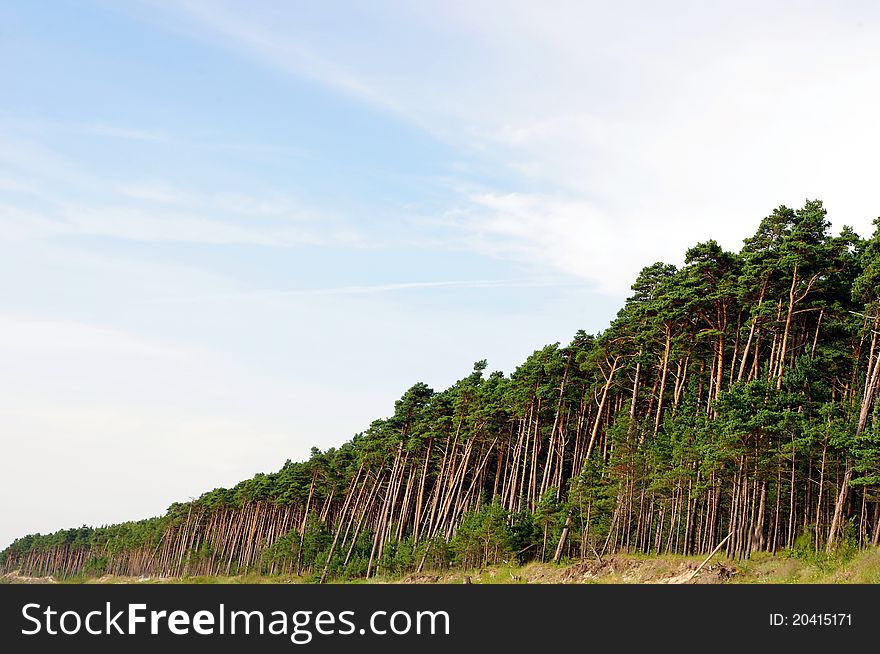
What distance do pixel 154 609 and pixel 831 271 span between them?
1548 inches

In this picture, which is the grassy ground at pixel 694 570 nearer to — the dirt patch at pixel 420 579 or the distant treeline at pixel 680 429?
the distant treeline at pixel 680 429

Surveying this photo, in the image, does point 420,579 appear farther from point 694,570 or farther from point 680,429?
point 694,570

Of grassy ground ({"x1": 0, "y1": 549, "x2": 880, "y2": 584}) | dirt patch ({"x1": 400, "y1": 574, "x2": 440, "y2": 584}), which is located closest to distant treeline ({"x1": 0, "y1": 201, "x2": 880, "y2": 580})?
grassy ground ({"x1": 0, "y1": 549, "x2": 880, "y2": 584})

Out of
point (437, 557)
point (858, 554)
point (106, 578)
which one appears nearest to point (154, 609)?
point (858, 554)

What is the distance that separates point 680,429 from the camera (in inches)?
1790

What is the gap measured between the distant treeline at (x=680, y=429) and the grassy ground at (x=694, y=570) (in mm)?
1302

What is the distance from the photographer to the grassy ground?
32219 millimetres

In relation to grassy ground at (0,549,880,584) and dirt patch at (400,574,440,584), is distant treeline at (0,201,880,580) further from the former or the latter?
dirt patch at (400,574,440,584)

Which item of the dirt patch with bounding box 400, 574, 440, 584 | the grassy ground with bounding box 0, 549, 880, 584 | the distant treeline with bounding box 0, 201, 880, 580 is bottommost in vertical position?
the dirt patch with bounding box 400, 574, 440, 584

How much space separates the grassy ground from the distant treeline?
51.3 inches

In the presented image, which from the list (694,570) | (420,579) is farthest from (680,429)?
(420,579)

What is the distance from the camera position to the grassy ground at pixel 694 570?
3222 centimetres

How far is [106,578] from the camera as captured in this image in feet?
555

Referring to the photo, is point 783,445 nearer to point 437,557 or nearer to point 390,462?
point 437,557
